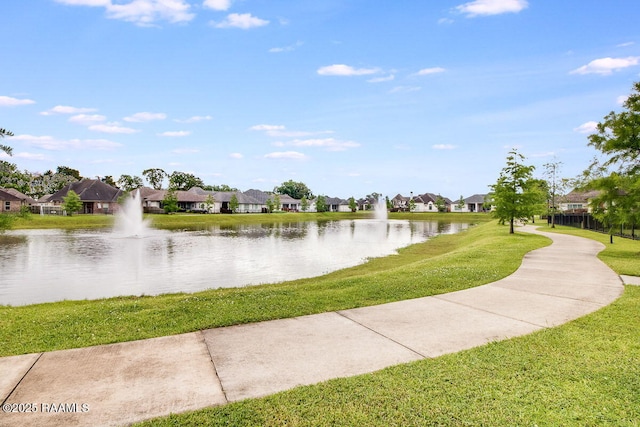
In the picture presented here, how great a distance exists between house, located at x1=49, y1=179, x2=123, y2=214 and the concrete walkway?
78.2 meters

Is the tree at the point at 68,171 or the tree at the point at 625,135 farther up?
the tree at the point at 68,171

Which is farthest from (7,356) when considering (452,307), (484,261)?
(484,261)

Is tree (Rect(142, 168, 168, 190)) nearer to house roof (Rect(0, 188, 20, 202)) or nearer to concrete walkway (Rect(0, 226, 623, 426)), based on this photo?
house roof (Rect(0, 188, 20, 202))

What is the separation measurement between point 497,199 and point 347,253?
1511 cm

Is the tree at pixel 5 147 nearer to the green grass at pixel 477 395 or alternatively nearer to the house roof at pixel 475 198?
the green grass at pixel 477 395

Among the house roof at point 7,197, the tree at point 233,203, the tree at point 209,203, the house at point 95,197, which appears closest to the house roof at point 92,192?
the house at point 95,197

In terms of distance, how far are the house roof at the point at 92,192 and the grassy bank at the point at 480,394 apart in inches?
3248

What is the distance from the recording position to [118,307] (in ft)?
26.3

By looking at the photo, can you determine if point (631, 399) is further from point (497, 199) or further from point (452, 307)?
point (497, 199)

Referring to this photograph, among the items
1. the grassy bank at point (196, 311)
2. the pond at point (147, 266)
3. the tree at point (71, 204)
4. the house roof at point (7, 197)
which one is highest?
the house roof at point (7, 197)

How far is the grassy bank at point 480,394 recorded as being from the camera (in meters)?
3.63

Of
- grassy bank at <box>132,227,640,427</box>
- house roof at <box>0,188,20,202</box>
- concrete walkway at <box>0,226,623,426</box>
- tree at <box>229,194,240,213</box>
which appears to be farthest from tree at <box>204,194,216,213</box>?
grassy bank at <box>132,227,640,427</box>

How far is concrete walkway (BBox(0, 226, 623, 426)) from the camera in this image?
4.00 meters

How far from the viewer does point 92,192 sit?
247 ft
